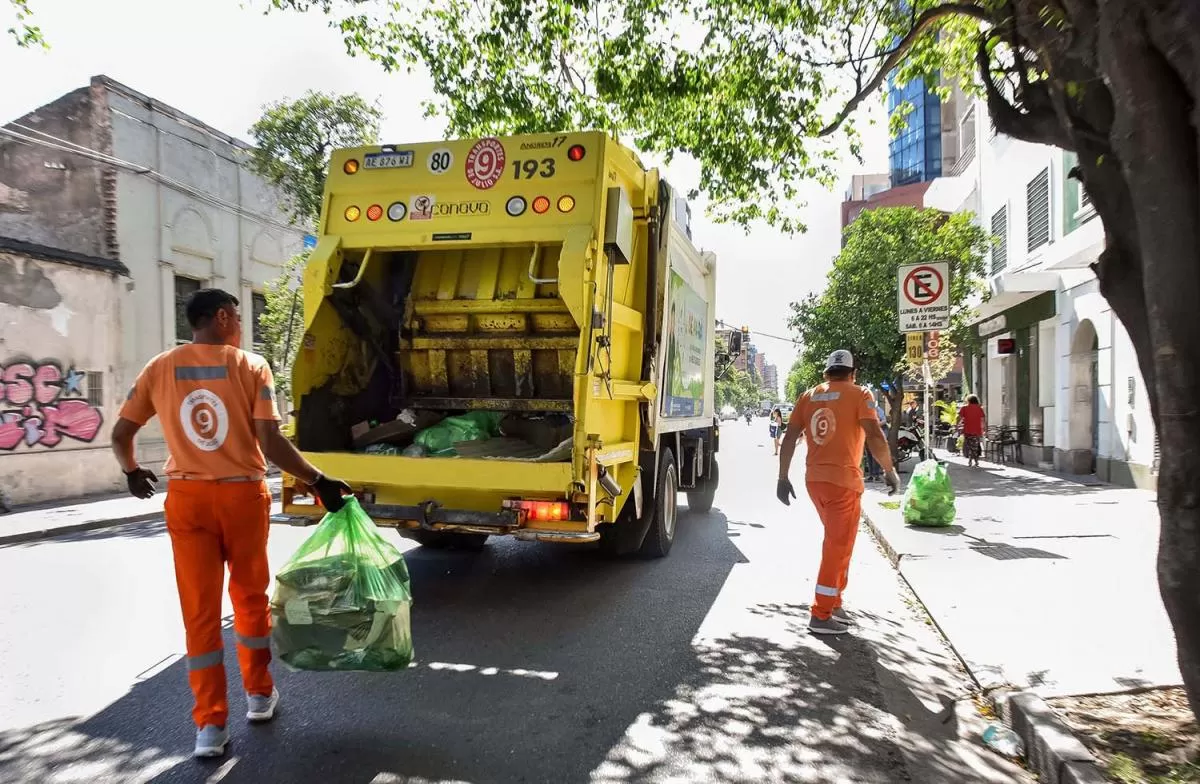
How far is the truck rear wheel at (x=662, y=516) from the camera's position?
23.4 ft

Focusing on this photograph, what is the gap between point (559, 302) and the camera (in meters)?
6.14

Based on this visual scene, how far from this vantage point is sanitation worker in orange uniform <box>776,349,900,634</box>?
5.25 m

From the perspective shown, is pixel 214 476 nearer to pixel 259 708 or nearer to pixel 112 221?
pixel 259 708

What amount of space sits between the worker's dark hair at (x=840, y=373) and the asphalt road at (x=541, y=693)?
165cm

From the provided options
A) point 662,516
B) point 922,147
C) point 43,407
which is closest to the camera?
point 662,516

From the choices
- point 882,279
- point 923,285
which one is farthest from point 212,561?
point 882,279

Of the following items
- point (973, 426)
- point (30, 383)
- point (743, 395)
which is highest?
point (30, 383)

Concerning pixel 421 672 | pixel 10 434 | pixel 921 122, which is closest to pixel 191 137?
pixel 10 434

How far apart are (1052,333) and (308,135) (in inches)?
579

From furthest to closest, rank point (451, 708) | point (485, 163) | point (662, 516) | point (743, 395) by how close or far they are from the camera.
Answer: point (743, 395) → point (662, 516) → point (485, 163) → point (451, 708)

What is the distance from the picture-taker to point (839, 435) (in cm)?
533

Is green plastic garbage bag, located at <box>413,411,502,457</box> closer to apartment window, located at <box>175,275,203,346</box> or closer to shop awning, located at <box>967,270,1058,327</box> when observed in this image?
apartment window, located at <box>175,275,203,346</box>

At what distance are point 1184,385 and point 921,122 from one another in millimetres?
67142

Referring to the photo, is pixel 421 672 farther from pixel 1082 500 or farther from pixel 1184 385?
pixel 1082 500
